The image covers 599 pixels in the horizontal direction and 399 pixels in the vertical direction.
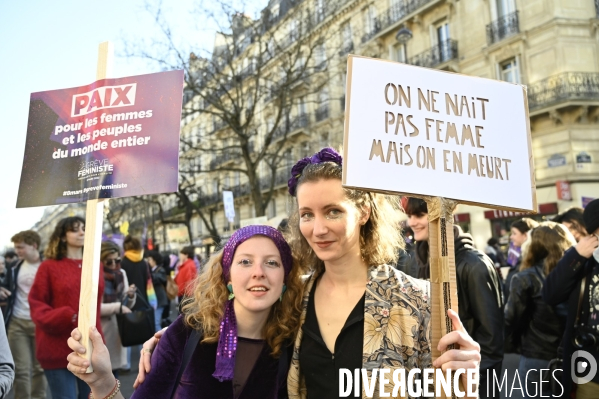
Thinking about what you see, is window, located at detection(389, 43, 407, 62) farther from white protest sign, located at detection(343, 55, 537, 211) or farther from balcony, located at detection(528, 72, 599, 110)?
white protest sign, located at detection(343, 55, 537, 211)

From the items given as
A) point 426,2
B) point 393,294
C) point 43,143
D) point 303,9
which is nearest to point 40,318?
point 43,143

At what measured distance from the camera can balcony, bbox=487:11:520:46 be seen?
18141 mm

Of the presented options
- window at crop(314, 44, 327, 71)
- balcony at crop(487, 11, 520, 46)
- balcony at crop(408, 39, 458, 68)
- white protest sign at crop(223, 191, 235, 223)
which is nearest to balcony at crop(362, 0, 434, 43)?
balcony at crop(408, 39, 458, 68)

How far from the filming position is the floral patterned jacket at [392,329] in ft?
6.12

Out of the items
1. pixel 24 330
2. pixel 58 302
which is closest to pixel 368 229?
pixel 58 302

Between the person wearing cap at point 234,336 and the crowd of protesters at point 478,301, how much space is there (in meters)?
0.50

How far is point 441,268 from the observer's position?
1691 mm

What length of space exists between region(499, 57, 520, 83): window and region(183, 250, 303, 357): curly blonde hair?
18.7m

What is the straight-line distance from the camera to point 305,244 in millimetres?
2320

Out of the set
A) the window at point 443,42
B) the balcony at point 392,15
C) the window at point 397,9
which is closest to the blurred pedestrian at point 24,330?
the window at point 443,42

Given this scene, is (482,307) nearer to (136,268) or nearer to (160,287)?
(136,268)

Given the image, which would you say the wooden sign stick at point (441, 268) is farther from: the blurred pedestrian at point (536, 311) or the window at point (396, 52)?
the window at point (396, 52)

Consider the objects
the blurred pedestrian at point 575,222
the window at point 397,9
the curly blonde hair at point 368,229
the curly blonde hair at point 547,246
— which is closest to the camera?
the curly blonde hair at point 368,229

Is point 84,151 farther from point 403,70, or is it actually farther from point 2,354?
point 403,70
